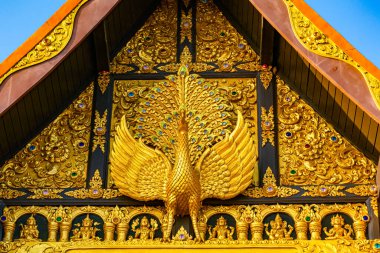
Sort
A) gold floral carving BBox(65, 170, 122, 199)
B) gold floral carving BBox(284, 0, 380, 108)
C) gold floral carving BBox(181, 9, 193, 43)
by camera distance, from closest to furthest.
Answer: gold floral carving BBox(284, 0, 380, 108) < gold floral carving BBox(65, 170, 122, 199) < gold floral carving BBox(181, 9, 193, 43)

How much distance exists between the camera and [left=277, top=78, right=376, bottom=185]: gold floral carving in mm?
11133

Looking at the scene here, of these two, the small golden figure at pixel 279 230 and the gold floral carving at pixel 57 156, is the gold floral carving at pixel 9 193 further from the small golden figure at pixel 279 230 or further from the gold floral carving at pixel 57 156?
the small golden figure at pixel 279 230

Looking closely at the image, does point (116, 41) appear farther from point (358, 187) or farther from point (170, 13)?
point (358, 187)

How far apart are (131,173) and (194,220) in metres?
0.83

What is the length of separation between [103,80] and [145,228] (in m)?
1.95

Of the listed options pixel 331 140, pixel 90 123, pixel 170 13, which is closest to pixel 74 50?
pixel 90 123

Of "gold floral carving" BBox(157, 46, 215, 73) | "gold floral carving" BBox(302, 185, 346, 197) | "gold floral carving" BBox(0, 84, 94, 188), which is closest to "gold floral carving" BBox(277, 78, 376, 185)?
"gold floral carving" BBox(302, 185, 346, 197)

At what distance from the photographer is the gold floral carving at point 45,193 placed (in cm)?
1112

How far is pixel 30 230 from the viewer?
10.9m

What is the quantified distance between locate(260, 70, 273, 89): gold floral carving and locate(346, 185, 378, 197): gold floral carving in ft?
5.16

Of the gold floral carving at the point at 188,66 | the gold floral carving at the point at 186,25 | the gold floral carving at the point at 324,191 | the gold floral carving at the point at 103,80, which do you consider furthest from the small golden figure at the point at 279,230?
the gold floral carving at the point at 186,25

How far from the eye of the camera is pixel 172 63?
12.2 m

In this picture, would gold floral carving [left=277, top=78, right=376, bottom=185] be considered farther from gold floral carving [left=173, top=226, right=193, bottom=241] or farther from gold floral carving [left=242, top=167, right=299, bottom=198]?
gold floral carving [left=173, top=226, right=193, bottom=241]

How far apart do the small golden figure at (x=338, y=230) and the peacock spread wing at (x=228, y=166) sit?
0.91 m
